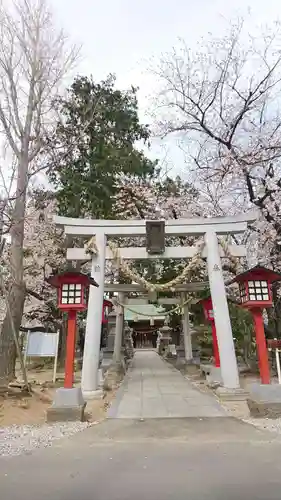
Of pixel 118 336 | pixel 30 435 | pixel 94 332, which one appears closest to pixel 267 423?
pixel 30 435

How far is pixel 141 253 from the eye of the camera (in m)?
10.1

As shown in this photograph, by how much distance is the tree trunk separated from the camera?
814 centimetres

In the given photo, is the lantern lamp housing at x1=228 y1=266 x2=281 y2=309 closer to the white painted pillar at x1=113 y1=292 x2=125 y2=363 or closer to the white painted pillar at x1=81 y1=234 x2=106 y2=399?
the white painted pillar at x1=81 y1=234 x2=106 y2=399

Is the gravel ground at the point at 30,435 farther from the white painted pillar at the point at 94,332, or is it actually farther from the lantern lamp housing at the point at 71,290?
the white painted pillar at the point at 94,332

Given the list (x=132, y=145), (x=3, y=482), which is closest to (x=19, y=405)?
(x=3, y=482)

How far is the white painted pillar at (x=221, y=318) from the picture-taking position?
873 cm

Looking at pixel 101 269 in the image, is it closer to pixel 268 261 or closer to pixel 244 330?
pixel 268 261

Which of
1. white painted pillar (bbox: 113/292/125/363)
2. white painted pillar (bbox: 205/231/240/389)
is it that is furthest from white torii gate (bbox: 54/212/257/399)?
white painted pillar (bbox: 113/292/125/363)

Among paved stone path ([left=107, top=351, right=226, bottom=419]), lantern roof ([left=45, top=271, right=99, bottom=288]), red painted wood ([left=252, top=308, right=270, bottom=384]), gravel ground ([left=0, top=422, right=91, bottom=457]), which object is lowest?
gravel ground ([left=0, top=422, right=91, bottom=457])

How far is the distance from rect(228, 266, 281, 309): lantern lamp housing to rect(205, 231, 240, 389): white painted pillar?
1.49m

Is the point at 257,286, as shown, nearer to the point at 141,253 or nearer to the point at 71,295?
the point at 141,253

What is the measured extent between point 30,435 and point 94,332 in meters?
3.83

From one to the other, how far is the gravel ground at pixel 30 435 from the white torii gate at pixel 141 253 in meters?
2.96

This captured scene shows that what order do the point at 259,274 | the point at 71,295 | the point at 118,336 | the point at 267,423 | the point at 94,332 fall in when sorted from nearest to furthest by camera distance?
the point at 267,423 < the point at 71,295 < the point at 259,274 < the point at 94,332 < the point at 118,336
